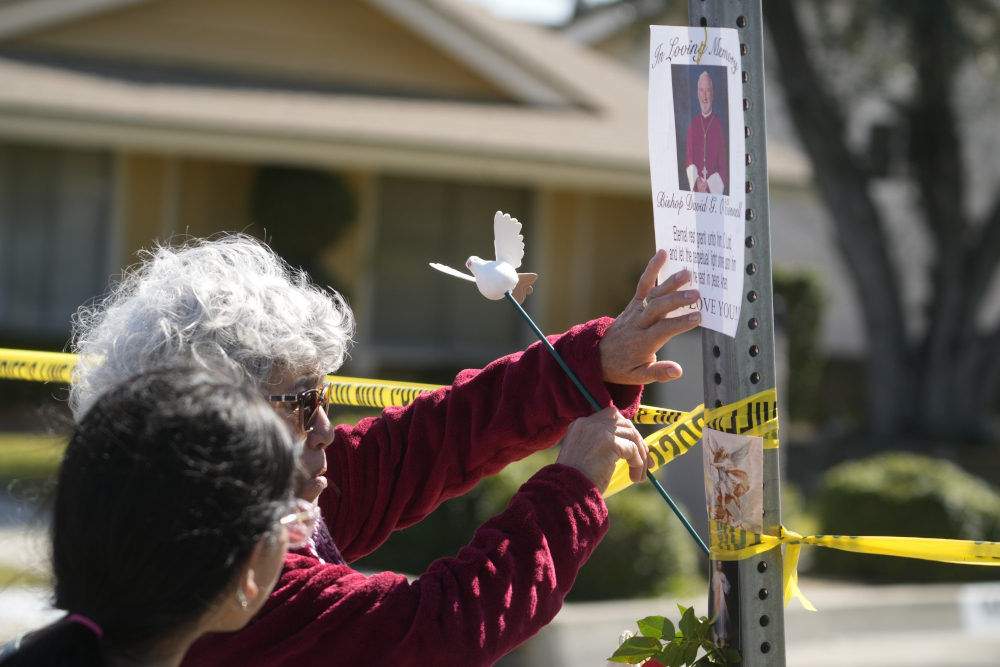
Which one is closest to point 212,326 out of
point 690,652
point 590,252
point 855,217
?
point 690,652

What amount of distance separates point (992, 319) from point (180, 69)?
609 inches

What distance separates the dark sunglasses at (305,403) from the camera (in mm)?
1681

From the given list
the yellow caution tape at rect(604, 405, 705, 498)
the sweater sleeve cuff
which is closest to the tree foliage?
the yellow caution tape at rect(604, 405, 705, 498)

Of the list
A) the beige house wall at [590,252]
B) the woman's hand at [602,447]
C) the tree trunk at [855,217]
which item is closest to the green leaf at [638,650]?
the woman's hand at [602,447]

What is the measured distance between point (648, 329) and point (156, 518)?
925mm

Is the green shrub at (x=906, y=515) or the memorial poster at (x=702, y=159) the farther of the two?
the green shrub at (x=906, y=515)

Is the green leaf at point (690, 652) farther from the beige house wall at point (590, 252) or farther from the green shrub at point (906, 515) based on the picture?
the beige house wall at point (590, 252)

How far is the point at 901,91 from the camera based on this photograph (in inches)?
566

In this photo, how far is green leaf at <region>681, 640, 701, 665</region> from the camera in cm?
166

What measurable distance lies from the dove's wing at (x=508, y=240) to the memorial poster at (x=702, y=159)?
0.27 metres

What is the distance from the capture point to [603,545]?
5.71m

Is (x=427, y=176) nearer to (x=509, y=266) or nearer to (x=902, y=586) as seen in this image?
(x=902, y=586)

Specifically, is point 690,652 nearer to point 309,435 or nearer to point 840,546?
point 840,546

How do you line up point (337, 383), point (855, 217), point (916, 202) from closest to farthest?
point (337, 383), point (855, 217), point (916, 202)
